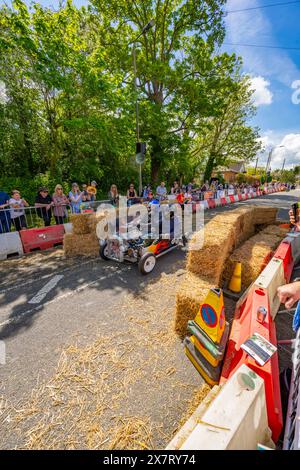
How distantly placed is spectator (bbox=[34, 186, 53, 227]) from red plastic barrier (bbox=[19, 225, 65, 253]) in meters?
0.63

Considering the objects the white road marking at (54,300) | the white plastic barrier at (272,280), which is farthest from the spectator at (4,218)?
the white plastic barrier at (272,280)

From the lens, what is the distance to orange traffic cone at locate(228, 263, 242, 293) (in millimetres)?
3964

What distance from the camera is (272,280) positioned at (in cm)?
292

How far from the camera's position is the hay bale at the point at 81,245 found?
19.9ft

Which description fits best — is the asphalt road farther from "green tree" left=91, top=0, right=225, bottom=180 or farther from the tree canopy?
"green tree" left=91, top=0, right=225, bottom=180

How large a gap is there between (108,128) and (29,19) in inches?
181

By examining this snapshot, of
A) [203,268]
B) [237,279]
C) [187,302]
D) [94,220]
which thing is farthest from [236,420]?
[94,220]

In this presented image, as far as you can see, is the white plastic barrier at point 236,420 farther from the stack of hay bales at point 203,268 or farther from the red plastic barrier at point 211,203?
the red plastic barrier at point 211,203

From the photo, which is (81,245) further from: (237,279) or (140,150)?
(140,150)

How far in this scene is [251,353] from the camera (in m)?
1.76

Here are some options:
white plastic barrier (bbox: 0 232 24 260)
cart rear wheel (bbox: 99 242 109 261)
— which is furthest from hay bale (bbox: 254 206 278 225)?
white plastic barrier (bbox: 0 232 24 260)
